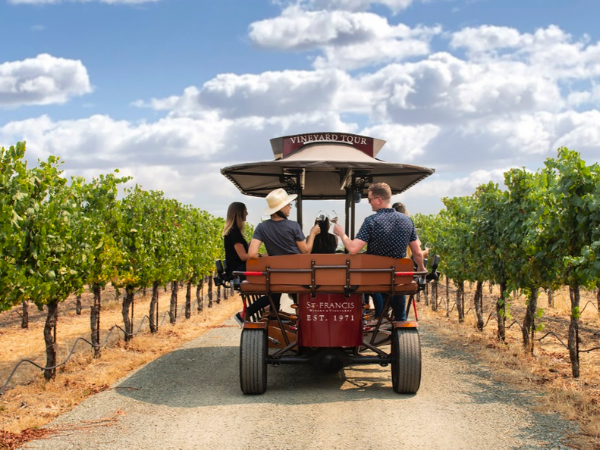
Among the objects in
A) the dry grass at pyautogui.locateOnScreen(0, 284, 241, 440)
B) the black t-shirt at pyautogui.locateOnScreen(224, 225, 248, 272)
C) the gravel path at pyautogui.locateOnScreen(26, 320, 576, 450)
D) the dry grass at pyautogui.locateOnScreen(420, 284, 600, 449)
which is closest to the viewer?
the gravel path at pyautogui.locateOnScreen(26, 320, 576, 450)

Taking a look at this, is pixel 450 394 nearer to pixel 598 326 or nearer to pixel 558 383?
pixel 558 383

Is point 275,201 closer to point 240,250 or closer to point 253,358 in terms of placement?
point 240,250

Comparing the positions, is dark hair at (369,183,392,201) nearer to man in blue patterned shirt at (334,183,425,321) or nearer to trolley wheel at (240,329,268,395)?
man in blue patterned shirt at (334,183,425,321)

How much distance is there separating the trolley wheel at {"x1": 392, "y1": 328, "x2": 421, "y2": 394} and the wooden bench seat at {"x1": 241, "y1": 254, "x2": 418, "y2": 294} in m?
0.64

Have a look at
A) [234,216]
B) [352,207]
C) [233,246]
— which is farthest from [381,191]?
[233,246]

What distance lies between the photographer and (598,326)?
21.8 m

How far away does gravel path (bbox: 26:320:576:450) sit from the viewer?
5.69 meters

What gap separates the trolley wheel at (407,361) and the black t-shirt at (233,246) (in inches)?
101

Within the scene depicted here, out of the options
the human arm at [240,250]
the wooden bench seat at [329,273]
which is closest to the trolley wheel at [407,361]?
the wooden bench seat at [329,273]

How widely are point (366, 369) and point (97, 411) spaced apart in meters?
4.26

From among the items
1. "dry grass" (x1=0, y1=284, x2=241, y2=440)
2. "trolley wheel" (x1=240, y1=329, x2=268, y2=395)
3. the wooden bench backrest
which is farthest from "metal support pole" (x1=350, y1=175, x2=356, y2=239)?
"dry grass" (x1=0, y1=284, x2=241, y2=440)

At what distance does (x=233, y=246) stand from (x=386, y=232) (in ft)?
8.18

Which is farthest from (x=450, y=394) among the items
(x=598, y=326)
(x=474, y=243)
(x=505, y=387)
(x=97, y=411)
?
(x=598, y=326)

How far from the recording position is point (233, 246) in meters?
8.60
